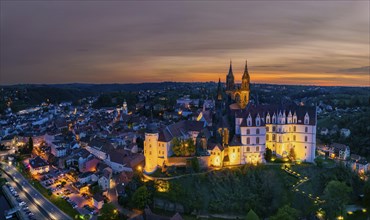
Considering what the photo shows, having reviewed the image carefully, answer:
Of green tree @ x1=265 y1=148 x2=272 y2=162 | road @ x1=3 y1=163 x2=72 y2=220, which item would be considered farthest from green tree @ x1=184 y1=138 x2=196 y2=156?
road @ x1=3 y1=163 x2=72 y2=220

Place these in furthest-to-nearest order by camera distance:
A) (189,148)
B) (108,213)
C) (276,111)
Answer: (276,111) → (189,148) → (108,213)

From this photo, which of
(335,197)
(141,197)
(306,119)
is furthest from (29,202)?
(306,119)

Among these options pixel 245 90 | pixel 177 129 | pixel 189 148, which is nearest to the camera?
pixel 189 148

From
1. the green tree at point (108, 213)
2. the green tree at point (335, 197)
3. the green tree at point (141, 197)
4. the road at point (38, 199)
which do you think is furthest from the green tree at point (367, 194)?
the road at point (38, 199)

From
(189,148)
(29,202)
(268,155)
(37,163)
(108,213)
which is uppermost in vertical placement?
(189,148)

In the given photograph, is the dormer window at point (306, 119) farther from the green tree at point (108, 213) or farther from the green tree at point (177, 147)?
the green tree at point (108, 213)

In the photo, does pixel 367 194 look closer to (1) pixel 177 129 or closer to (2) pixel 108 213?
(1) pixel 177 129

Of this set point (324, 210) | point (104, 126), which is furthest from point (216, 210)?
point (104, 126)

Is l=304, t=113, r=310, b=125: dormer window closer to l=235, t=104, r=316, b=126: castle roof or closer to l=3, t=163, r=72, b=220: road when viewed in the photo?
l=235, t=104, r=316, b=126: castle roof
